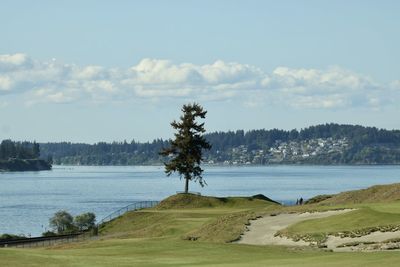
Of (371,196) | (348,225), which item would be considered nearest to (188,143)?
(371,196)

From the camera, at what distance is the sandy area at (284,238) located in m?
49.4

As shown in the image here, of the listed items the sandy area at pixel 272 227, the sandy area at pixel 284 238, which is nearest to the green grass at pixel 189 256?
the sandy area at pixel 284 238

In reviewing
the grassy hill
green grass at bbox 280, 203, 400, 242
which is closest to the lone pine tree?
the grassy hill

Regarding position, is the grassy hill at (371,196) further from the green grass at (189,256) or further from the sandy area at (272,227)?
the green grass at (189,256)

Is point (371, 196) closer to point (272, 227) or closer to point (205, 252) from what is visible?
point (272, 227)

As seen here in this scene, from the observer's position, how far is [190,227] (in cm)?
6956

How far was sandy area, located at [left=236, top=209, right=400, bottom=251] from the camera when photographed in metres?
49.4

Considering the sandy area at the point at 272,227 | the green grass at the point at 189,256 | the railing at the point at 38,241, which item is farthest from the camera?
the railing at the point at 38,241

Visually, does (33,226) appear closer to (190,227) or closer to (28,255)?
(190,227)

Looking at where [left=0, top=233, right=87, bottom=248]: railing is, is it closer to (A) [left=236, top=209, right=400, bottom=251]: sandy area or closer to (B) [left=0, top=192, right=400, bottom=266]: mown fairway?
(B) [left=0, top=192, right=400, bottom=266]: mown fairway

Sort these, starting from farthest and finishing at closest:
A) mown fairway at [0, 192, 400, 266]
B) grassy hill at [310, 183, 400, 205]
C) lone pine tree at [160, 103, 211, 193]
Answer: lone pine tree at [160, 103, 211, 193]
grassy hill at [310, 183, 400, 205]
mown fairway at [0, 192, 400, 266]

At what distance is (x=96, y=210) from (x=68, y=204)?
2327 centimetres

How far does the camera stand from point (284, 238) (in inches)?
2174

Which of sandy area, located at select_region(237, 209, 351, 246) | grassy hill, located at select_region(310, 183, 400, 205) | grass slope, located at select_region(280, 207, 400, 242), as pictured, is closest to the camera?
grass slope, located at select_region(280, 207, 400, 242)
